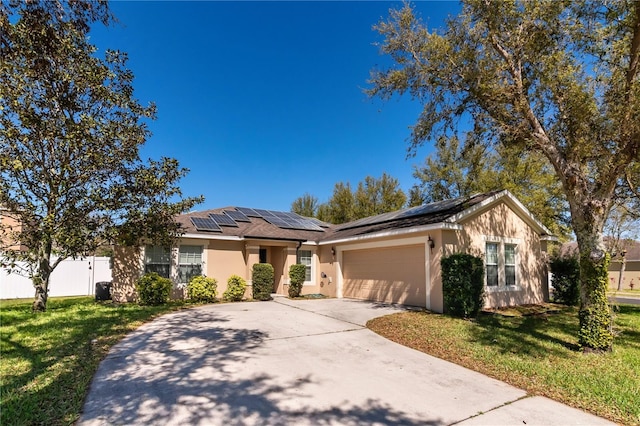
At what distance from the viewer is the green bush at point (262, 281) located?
14.5m

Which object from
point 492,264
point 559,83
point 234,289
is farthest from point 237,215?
point 559,83

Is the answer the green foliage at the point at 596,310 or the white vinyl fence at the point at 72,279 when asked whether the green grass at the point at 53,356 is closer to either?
the green foliage at the point at 596,310

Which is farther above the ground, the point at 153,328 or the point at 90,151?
the point at 90,151

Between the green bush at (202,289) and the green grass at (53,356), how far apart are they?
2.15 meters

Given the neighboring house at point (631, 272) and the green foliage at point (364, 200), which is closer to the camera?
the green foliage at point (364, 200)

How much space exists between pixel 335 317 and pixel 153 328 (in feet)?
16.4

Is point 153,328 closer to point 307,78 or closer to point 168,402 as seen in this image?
point 168,402

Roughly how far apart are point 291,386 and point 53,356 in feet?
14.8

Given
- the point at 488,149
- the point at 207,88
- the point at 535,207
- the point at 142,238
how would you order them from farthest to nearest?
the point at 535,207, the point at 207,88, the point at 142,238, the point at 488,149

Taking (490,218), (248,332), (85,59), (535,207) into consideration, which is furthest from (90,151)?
(535,207)

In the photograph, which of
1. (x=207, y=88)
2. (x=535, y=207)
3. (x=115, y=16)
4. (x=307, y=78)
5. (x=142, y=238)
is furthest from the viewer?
(x=535, y=207)

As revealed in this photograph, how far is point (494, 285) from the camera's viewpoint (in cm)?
1248

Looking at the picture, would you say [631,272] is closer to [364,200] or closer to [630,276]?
[630,276]

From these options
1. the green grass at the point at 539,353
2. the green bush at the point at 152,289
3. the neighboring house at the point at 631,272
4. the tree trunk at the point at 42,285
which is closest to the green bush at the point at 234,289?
the green bush at the point at 152,289
